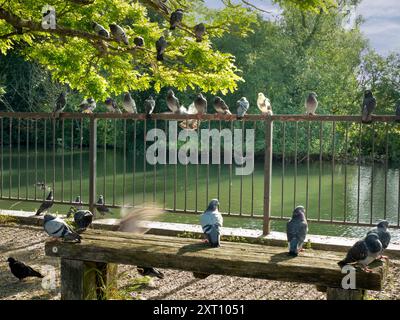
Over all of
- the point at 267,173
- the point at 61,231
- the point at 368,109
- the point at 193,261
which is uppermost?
the point at 368,109

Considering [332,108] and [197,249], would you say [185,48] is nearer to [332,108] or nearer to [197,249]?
[197,249]

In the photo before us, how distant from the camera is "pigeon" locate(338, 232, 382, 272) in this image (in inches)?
141

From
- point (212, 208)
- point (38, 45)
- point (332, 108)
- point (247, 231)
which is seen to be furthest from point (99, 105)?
point (212, 208)

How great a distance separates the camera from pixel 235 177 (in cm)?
2472

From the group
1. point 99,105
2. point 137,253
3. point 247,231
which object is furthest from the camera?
point 99,105

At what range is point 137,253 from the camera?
4.08 meters

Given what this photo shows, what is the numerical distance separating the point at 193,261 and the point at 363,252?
116 cm

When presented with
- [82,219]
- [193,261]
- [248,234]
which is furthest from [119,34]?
[193,261]

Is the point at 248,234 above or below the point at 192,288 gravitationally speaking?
above

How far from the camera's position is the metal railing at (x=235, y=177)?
23.2 feet

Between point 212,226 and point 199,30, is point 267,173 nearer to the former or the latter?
point 199,30

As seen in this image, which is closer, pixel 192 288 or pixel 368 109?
pixel 192 288

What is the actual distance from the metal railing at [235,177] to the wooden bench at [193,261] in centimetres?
257
